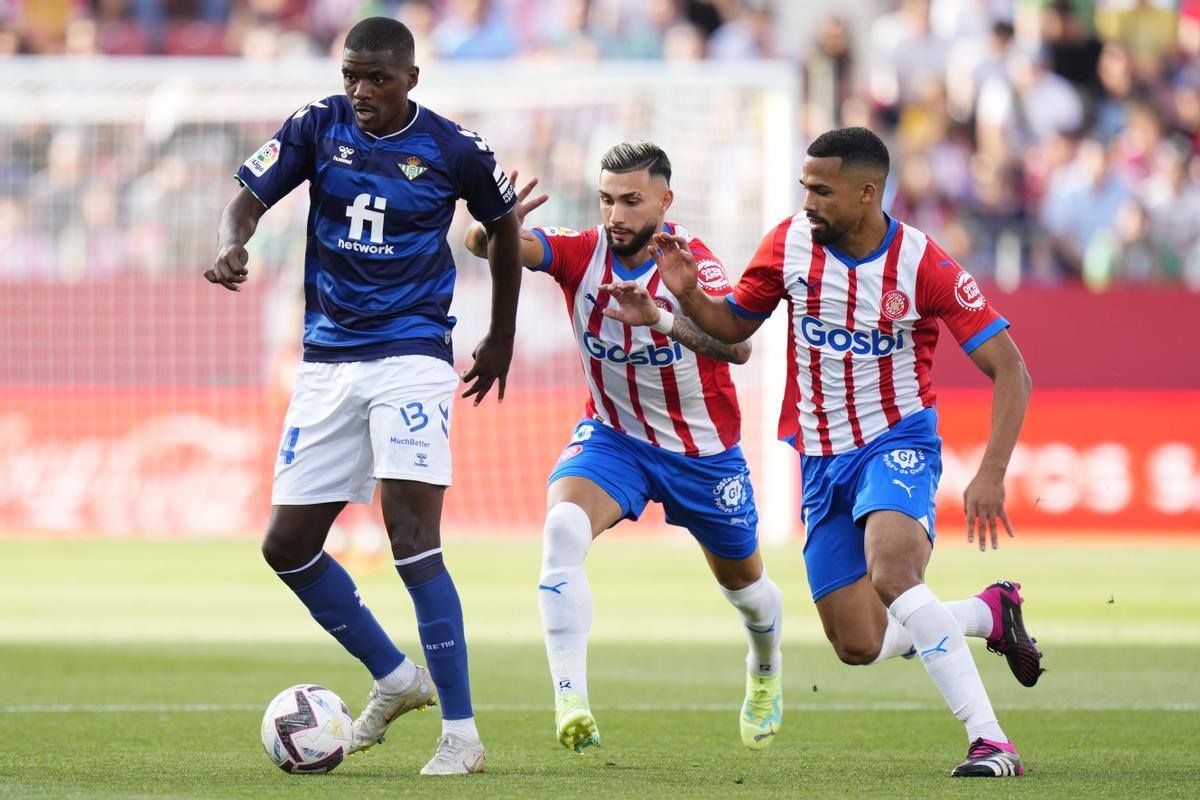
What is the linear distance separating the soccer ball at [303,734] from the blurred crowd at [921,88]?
45.8 feet

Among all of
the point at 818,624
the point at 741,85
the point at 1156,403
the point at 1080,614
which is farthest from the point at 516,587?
the point at 1156,403

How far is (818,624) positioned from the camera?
12.1 meters

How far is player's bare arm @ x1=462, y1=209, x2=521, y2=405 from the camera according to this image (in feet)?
22.2

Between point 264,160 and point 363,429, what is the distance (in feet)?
3.14

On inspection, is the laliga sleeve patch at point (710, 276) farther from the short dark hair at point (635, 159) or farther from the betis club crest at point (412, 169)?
the betis club crest at point (412, 169)

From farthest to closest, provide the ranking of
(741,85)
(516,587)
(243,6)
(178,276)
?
(243,6), (178,276), (741,85), (516,587)

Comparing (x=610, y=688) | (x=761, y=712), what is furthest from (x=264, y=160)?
(x=610, y=688)

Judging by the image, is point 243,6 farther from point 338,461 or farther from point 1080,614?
point 338,461

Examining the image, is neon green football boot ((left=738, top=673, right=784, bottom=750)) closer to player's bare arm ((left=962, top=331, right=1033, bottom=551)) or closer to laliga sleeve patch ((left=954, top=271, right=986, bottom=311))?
player's bare arm ((left=962, top=331, right=1033, bottom=551))

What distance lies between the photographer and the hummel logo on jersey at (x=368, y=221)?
6.47 meters

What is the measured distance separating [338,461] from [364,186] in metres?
0.91

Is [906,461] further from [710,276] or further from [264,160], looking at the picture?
[264,160]

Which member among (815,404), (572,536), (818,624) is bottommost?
(818,624)

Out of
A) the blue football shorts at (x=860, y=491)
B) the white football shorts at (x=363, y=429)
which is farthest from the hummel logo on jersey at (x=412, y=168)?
the blue football shorts at (x=860, y=491)
